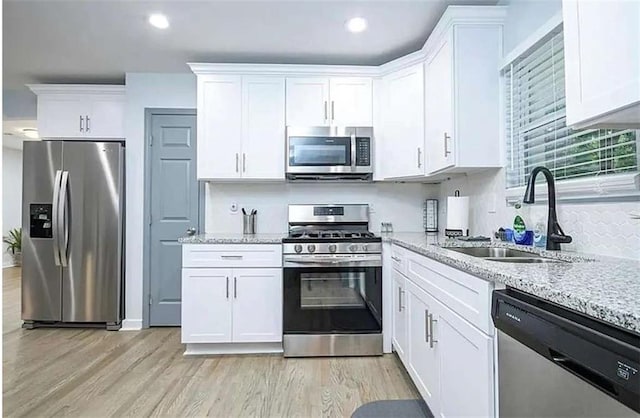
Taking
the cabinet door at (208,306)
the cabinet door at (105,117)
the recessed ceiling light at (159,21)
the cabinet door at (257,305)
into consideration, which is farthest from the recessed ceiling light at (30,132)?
the cabinet door at (257,305)

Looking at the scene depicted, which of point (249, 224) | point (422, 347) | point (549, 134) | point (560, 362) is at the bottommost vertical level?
point (422, 347)

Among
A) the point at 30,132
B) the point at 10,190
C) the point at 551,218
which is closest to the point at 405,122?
the point at 551,218

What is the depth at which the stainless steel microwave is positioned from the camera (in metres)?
3.36

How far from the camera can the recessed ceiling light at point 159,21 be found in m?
2.79

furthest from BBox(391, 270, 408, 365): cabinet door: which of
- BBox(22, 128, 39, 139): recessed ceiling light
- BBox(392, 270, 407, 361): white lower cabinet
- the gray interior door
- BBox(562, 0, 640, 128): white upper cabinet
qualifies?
BBox(22, 128, 39, 139): recessed ceiling light

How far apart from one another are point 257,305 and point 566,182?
2.22 metres

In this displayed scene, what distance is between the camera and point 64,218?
3.76 meters

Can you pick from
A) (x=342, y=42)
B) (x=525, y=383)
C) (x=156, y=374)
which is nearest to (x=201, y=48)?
(x=342, y=42)

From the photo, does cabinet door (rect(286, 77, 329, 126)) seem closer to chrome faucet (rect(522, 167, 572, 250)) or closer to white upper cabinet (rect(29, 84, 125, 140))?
white upper cabinet (rect(29, 84, 125, 140))

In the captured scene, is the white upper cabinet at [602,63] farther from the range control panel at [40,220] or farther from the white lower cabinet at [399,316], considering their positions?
the range control panel at [40,220]

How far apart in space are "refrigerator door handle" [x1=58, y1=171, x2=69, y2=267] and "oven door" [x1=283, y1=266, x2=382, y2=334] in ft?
7.48

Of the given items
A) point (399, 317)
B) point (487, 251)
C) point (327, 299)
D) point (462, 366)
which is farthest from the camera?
point (327, 299)

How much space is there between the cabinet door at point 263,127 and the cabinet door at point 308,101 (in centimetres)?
8

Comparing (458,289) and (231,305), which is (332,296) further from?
(458,289)
